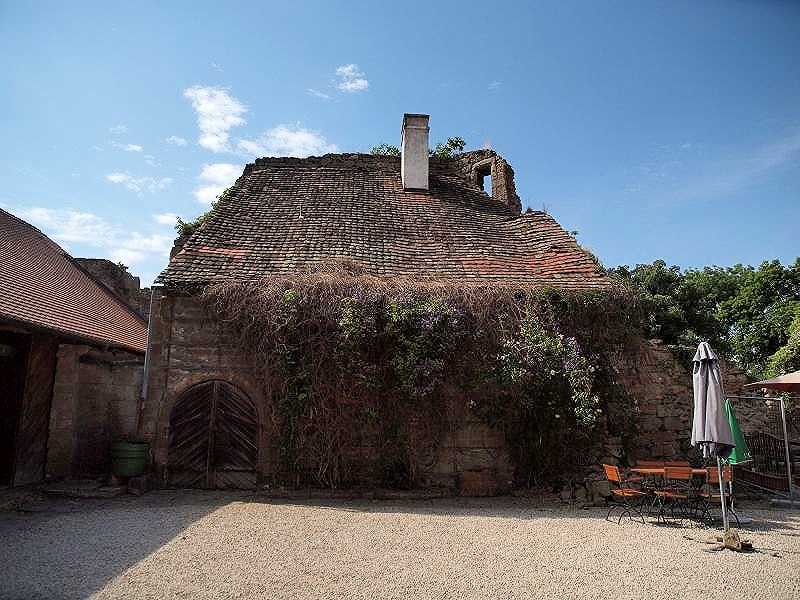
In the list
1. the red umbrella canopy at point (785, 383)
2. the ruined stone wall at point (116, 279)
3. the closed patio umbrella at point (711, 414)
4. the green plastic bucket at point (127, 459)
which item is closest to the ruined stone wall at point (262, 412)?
the green plastic bucket at point (127, 459)

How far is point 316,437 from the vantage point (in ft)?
30.5

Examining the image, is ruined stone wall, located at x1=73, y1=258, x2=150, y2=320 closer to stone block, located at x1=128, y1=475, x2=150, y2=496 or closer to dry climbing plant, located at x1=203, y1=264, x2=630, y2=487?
dry climbing plant, located at x1=203, y1=264, x2=630, y2=487

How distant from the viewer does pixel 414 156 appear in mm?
14461

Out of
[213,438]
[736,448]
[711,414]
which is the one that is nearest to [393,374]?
[213,438]

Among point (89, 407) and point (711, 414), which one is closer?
point (711, 414)

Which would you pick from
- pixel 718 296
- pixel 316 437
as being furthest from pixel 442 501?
pixel 718 296

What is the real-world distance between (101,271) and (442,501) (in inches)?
501

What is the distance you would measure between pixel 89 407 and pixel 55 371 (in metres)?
1.17

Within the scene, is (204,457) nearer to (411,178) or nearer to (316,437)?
(316,437)

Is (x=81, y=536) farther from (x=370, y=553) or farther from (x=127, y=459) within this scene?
(x=370, y=553)

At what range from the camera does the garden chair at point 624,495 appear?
299 inches

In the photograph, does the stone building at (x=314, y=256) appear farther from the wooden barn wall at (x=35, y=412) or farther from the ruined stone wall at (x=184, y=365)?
the wooden barn wall at (x=35, y=412)

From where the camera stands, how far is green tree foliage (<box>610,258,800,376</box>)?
65.4ft

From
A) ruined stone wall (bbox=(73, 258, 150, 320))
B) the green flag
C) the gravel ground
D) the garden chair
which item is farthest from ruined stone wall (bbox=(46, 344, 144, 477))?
the green flag
